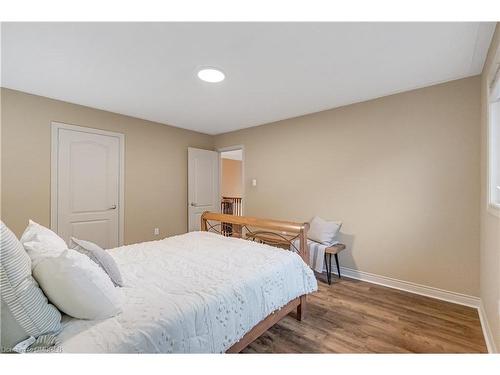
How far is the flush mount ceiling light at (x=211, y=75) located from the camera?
2224 mm

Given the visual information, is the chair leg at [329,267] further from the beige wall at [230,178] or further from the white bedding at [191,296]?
the beige wall at [230,178]

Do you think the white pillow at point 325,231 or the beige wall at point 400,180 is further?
the white pillow at point 325,231

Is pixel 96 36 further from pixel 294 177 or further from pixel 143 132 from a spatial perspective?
pixel 294 177

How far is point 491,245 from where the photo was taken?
5.59 feet

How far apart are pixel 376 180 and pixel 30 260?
3208 mm

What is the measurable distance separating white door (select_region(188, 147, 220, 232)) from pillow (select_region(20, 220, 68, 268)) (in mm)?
3093

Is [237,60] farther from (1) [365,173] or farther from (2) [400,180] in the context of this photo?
(2) [400,180]

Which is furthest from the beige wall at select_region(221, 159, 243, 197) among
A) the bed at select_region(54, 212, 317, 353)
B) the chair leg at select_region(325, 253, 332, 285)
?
the bed at select_region(54, 212, 317, 353)

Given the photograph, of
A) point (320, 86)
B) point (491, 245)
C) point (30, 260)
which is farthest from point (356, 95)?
point (30, 260)

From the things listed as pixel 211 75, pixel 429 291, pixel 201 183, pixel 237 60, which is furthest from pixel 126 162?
pixel 429 291

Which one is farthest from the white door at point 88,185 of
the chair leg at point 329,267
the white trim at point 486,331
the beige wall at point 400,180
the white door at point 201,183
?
the white trim at point 486,331

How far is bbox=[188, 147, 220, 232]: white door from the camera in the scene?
4.45 metres

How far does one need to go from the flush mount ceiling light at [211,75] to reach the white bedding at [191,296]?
1706 millimetres

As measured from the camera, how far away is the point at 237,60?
2.04 m
